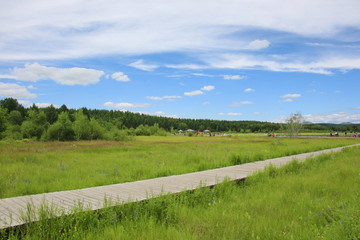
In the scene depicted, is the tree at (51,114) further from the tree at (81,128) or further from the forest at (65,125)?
the tree at (81,128)

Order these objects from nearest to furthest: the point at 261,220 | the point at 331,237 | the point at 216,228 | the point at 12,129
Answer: the point at 331,237 < the point at 216,228 < the point at 261,220 < the point at 12,129

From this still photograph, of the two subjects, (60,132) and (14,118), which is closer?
(60,132)

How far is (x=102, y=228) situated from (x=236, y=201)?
10.1 ft

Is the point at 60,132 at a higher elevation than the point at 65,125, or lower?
lower

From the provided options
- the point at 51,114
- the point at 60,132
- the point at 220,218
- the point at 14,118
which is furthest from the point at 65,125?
the point at 220,218

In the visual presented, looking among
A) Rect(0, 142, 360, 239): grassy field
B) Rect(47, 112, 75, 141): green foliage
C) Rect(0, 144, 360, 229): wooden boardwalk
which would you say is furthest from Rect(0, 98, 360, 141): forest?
Rect(0, 142, 360, 239): grassy field

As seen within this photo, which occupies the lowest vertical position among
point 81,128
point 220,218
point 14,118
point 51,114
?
point 220,218

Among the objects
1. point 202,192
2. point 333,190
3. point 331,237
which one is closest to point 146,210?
point 202,192

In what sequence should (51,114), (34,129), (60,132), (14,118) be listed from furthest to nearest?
(51,114)
(14,118)
(34,129)
(60,132)

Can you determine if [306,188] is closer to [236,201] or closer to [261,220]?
[236,201]

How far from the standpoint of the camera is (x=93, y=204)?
4.85m

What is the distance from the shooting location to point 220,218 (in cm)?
447

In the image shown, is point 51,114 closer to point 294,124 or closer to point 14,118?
point 14,118

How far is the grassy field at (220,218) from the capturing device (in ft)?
12.4
